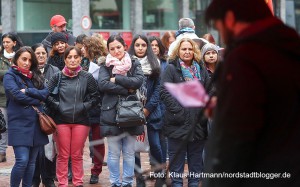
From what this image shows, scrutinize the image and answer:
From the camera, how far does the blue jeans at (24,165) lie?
8.40m

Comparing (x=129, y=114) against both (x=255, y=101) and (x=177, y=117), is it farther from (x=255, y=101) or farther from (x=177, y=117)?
(x=255, y=101)

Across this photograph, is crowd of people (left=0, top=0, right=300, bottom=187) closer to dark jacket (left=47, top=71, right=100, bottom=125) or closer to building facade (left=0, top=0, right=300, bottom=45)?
dark jacket (left=47, top=71, right=100, bottom=125)

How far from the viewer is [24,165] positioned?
841 centimetres

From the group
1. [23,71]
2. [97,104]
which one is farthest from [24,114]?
[97,104]

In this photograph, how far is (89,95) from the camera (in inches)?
357

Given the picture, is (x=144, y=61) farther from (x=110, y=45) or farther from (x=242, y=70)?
(x=242, y=70)

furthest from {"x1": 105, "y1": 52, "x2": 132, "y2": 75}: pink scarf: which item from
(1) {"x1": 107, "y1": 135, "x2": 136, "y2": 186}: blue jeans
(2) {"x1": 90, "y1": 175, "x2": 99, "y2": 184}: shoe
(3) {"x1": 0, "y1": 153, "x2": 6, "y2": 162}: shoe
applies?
(3) {"x1": 0, "y1": 153, "x2": 6, "y2": 162}: shoe

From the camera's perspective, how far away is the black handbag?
8562 mm

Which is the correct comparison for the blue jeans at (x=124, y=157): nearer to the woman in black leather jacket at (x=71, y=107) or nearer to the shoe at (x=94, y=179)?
the woman in black leather jacket at (x=71, y=107)

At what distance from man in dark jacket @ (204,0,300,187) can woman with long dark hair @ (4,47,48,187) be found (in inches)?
183

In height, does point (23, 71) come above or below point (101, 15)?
below

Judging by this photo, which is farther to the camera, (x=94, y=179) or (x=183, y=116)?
(x=94, y=179)

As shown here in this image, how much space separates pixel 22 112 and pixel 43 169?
1234mm

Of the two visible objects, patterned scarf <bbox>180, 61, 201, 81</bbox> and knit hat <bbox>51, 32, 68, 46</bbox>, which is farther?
knit hat <bbox>51, 32, 68, 46</bbox>
